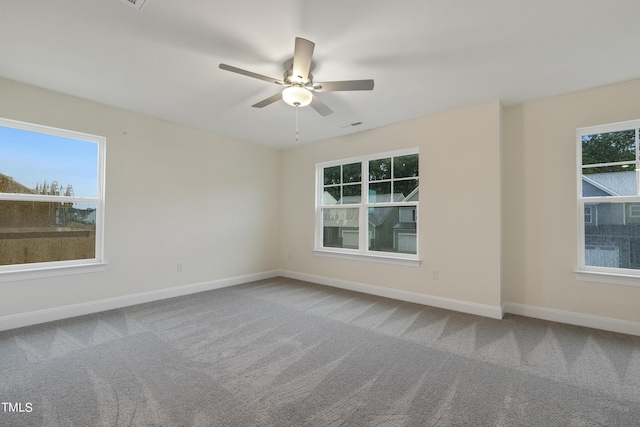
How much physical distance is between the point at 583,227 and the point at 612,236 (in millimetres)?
261

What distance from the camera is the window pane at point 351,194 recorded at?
15.6ft

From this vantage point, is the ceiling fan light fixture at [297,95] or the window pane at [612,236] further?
the window pane at [612,236]

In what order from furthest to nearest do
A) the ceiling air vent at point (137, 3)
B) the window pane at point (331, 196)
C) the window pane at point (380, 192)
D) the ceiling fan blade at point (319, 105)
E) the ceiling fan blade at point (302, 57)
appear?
the window pane at point (331, 196), the window pane at point (380, 192), the ceiling fan blade at point (319, 105), the ceiling fan blade at point (302, 57), the ceiling air vent at point (137, 3)

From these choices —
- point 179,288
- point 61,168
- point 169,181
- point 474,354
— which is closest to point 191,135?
point 169,181

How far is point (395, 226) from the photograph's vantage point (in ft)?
14.1

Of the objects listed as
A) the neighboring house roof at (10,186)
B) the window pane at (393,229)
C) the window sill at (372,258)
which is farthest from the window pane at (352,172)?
the neighboring house roof at (10,186)

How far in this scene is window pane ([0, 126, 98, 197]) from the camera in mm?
3041

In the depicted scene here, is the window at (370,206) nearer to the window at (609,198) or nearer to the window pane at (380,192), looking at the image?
the window pane at (380,192)

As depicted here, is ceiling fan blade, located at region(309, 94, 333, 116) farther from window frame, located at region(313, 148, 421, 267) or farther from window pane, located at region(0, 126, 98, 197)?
window pane, located at region(0, 126, 98, 197)

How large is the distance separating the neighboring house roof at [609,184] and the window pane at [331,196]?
10.7ft

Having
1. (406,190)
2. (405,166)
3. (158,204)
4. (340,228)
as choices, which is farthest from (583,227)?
(158,204)

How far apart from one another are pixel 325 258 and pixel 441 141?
2.66 m

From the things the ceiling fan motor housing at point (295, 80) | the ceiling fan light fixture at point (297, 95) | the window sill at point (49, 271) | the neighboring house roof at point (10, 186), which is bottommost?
the window sill at point (49, 271)

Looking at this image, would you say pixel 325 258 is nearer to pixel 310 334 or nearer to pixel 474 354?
pixel 310 334
